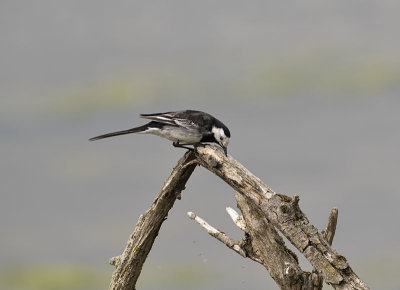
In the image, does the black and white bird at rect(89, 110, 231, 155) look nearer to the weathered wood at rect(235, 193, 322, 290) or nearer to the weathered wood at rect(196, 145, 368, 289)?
the weathered wood at rect(235, 193, 322, 290)

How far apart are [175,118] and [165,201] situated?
40.9 inches

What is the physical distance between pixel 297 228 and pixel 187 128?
2306mm

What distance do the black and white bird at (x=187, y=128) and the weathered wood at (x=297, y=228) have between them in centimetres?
129

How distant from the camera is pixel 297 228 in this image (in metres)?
8.11

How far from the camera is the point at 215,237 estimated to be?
955cm

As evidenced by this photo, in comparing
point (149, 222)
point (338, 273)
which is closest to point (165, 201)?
point (149, 222)

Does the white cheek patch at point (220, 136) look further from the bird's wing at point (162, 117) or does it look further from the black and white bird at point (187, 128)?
the bird's wing at point (162, 117)

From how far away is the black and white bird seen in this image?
981cm

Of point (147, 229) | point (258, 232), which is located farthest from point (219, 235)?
A: point (147, 229)

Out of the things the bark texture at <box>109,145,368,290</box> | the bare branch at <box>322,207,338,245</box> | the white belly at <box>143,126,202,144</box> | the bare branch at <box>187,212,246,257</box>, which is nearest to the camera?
the bark texture at <box>109,145,368,290</box>

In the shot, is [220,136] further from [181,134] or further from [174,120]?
[174,120]

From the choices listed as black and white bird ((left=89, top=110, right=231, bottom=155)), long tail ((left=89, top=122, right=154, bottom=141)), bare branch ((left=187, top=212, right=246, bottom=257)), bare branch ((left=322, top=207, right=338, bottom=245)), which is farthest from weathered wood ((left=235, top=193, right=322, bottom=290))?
long tail ((left=89, top=122, right=154, bottom=141))

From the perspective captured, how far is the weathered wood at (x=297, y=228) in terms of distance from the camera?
26.1ft

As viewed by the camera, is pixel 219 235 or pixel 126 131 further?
pixel 126 131
